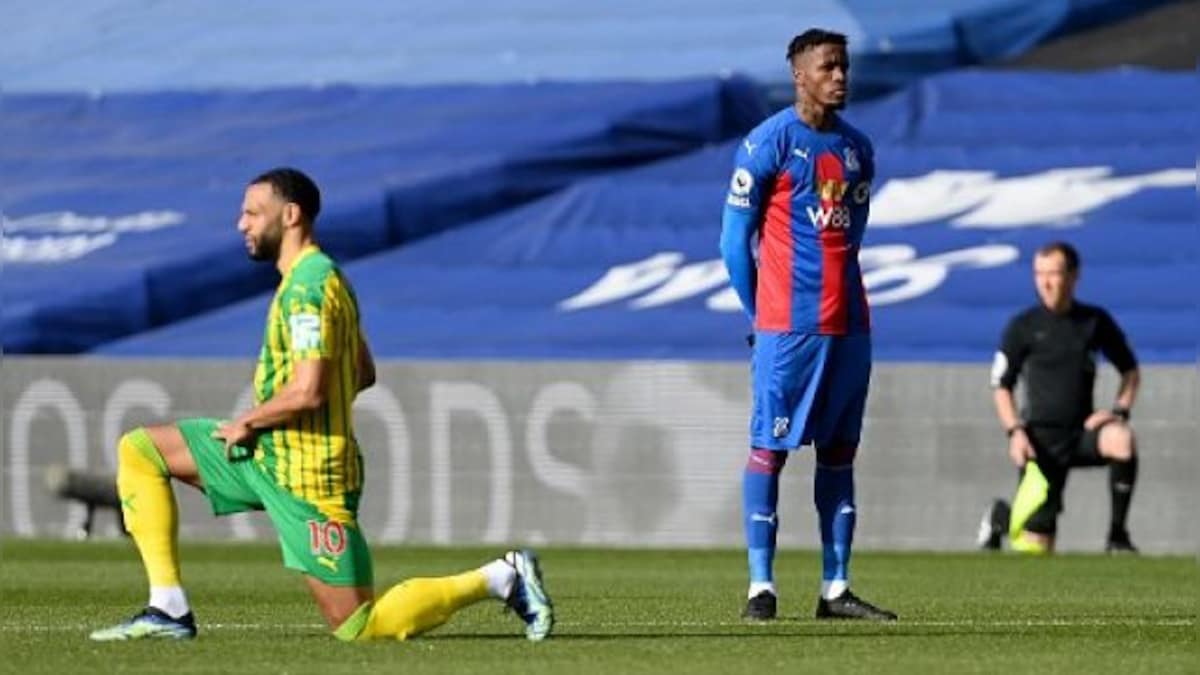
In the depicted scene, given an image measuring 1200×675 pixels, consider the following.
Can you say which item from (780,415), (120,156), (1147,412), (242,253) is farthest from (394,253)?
(780,415)

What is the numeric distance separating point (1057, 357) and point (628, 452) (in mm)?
3490

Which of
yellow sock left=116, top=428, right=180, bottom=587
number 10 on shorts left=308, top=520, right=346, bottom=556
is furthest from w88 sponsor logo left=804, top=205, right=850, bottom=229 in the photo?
yellow sock left=116, top=428, right=180, bottom=587

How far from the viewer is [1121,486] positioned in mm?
17562

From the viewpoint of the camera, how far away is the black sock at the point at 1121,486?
1753 centimetres

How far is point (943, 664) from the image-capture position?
8.55m

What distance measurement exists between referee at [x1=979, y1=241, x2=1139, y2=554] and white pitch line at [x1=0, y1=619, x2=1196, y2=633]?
6582 mm

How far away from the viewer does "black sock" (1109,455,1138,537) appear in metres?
17.5

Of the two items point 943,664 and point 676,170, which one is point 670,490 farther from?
point 943,664

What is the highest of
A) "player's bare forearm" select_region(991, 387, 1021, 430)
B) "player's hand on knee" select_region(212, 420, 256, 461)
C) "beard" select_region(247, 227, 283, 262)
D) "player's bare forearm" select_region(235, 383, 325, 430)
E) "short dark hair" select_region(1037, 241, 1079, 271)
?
"beard" select_region(247, 227, 283, 262)

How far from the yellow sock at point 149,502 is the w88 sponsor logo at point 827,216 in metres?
2.64

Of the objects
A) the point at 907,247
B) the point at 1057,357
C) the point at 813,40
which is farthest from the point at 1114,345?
the point at 813,40

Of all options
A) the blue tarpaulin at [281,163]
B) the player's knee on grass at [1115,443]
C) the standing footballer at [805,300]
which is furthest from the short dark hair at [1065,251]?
the blue tarpaulin at [281,163]

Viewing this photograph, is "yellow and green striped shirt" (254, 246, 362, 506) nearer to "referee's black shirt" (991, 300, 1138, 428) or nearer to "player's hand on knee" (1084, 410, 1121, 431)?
"referee's black shirt" (991, 300, 1138, 428)

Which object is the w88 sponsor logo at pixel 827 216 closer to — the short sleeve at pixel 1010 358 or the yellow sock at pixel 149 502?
the yellow sock at pixel 149 502
